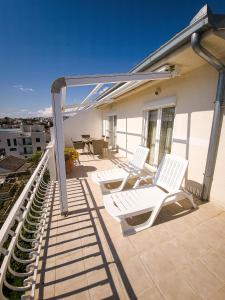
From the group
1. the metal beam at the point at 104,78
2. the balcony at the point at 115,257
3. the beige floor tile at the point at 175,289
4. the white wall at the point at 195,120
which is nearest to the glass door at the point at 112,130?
the white wall at the point at 195,120

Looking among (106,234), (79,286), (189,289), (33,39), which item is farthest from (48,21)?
(189,289)

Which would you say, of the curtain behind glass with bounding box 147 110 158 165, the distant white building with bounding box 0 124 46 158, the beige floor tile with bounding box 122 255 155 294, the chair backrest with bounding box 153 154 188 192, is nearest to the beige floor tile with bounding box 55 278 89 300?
the beige floor tile with bounding box 122 255 155 294

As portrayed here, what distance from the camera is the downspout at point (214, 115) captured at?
2.25 m

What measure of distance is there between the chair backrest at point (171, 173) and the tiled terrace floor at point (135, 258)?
1.88 feet

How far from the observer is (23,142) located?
29203 mm

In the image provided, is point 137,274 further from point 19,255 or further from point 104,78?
point 104,78

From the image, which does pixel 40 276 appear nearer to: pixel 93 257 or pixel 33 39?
pixel 93 257

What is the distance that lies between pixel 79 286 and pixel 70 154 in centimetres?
418

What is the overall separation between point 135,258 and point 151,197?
118 centimetres

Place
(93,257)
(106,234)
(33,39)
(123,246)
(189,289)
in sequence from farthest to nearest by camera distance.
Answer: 1. (33,39)
2. (106,234)
3. (123,246)
4. (93,257)
5. (189,289)

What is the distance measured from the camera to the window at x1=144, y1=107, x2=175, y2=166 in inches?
170

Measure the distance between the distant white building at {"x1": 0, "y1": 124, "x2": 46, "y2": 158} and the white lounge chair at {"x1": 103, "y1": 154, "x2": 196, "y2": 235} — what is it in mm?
29965

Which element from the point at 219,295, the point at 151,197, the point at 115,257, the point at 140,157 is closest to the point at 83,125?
the point at 140,157

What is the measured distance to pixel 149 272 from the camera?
176cm
